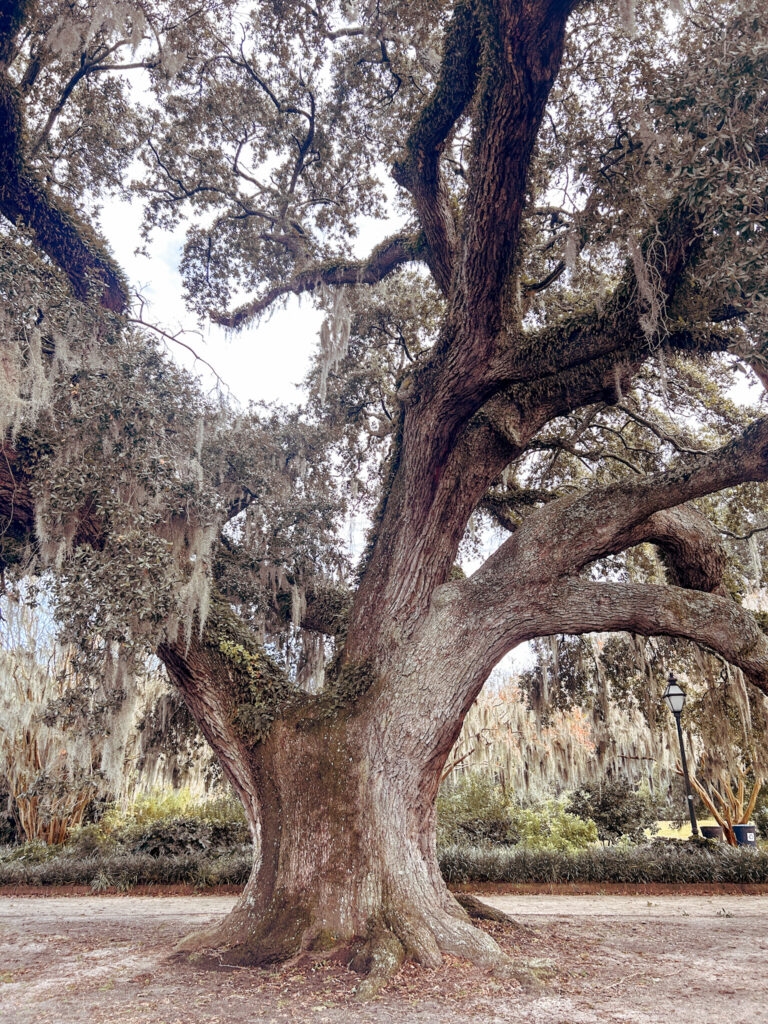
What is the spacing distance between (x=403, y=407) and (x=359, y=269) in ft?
7.02

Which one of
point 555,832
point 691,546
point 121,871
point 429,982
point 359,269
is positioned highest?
point 359,269

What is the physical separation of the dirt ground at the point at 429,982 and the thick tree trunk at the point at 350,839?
0.23 metres

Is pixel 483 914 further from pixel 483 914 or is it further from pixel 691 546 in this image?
pixel 691 546

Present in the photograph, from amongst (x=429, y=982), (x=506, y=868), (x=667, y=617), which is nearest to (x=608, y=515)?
(x=667, y=617)

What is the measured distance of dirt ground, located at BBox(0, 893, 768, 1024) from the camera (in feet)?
11.0

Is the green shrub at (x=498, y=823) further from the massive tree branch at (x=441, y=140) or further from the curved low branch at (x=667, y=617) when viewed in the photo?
the massive tree branch at (x=441, y=140)

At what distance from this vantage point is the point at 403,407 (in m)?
5.87

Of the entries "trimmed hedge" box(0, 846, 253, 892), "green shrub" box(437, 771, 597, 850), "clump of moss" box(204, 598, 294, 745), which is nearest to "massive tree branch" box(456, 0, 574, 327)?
"clump of moss" box(204, 598, 294, 745)

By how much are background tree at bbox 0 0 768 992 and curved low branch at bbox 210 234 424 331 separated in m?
0.05

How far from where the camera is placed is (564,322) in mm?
5168

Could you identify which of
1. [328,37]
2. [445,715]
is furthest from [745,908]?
[328,37]

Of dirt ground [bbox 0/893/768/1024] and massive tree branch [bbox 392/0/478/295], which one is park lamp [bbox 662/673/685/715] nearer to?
dirt ground [bbox 0/893/768/1024]

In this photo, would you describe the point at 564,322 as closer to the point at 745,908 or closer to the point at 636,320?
the point at 636,320

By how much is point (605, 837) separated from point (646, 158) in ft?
32.7
